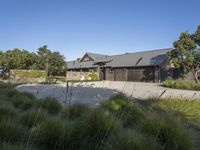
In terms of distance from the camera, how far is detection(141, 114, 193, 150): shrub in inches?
114

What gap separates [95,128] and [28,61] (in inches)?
1458

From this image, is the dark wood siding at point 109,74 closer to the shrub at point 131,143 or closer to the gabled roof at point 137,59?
the gabled roof at point 137,59

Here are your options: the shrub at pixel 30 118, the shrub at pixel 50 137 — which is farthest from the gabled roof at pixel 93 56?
the shrub at pixel 50 137

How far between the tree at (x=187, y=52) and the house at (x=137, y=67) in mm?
3181

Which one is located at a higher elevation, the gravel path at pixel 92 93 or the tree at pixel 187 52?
the tree at pixel 187 52

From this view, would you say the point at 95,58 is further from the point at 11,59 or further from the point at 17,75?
the point at 17,75

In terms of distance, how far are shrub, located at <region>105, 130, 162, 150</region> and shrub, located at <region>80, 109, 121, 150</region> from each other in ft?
0.93

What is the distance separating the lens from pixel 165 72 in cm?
2778

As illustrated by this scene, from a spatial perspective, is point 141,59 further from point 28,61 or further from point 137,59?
point 28,61

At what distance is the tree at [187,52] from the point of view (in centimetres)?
2348

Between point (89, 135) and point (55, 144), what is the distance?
0.51 metres

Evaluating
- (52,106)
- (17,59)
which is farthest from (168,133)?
(17,59)

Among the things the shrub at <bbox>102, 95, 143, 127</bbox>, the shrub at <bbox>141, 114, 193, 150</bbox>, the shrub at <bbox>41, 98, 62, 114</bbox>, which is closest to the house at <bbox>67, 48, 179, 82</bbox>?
the shrub at <bbox>41, 98, 62, 114</bbox>

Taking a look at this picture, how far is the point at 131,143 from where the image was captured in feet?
8.20
